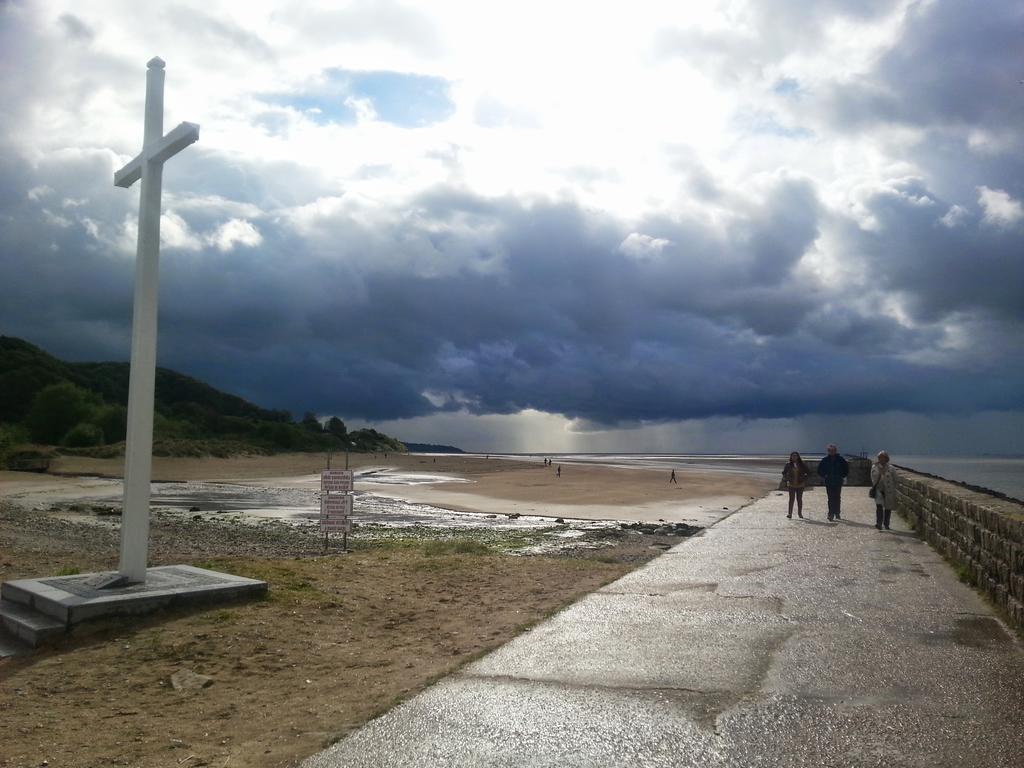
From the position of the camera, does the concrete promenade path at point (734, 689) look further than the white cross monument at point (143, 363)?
No

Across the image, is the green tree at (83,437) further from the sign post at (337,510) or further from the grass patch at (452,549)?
the grass patch at (452,549)

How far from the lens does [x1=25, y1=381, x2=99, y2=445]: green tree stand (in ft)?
255

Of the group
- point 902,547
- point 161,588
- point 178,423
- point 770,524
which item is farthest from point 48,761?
point 178,423

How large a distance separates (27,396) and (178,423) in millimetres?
16419

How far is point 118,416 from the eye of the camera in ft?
262

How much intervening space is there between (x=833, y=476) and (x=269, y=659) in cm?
1497

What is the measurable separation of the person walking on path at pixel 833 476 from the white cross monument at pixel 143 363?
552 inches

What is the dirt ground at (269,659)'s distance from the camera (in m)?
4.90

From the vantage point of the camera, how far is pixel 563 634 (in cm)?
698

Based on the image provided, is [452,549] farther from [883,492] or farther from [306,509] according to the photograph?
[306,509]

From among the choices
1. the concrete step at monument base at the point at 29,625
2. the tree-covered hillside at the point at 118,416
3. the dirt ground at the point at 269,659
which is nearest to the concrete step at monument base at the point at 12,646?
the concrete step at monument base at the point at 29,625

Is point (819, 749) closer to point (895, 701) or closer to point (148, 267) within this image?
point (895, 701)

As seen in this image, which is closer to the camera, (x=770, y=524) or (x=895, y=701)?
(x=895, y=701)

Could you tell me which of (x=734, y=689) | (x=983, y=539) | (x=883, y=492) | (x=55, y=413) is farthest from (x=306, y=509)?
(x=55, y=413)
